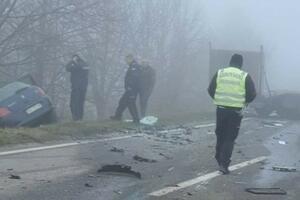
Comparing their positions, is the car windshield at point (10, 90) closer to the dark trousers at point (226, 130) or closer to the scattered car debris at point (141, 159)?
the scattered car debris at point (141, 159)

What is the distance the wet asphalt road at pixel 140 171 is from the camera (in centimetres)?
636

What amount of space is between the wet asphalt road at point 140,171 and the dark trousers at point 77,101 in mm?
3521

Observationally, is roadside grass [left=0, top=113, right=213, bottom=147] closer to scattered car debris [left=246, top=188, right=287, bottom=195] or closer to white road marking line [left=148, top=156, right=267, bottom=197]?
white road marking line [left=148, top=156, right=267, bottom=197]

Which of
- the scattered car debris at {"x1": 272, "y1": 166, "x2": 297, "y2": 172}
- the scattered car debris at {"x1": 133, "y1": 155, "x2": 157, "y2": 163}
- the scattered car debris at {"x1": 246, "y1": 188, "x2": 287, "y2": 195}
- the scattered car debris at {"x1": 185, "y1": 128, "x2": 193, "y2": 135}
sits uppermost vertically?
the scattered car debris at {"x1": 246, "y1": 188, "x2": 287, "y2": 195}

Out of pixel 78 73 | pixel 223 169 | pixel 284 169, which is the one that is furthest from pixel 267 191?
pixel 78 73

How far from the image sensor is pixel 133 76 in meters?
15.0

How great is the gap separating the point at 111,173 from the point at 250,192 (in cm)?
169

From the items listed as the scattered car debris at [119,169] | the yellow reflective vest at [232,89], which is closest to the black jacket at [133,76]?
the yellow reflective vest at [232,89]

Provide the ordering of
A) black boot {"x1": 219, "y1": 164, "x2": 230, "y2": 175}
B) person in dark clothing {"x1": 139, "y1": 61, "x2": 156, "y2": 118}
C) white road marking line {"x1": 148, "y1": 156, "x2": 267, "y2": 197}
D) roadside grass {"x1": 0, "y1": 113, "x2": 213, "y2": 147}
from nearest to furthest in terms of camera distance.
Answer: white road marking line {"x1": 148, "y1": 156, "x2": 267, "y2": 197}, black boot {"x1": 219, "y1": 164, "x2": 230, "y2": 175}, roadside grass {"x1": 0, "y1": 113, "x2": 213, "y2": 147}, person in dark clothing {"x1": 139, "y1": 61, "x2": 156, "y2": 118}

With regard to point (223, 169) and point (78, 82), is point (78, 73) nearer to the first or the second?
point (78, 82)

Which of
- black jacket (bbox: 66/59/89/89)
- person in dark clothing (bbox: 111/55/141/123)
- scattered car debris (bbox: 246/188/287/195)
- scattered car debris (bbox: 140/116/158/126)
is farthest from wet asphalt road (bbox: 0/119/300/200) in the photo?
black jacket (bbox: 66/59/89/89)

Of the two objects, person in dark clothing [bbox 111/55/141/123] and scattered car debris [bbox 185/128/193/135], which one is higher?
person in dark clothing [bbox 111/55/141/123]

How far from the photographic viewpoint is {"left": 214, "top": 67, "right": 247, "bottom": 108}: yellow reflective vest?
8.30 meters

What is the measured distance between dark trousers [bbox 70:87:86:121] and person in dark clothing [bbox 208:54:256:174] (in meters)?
6.79
